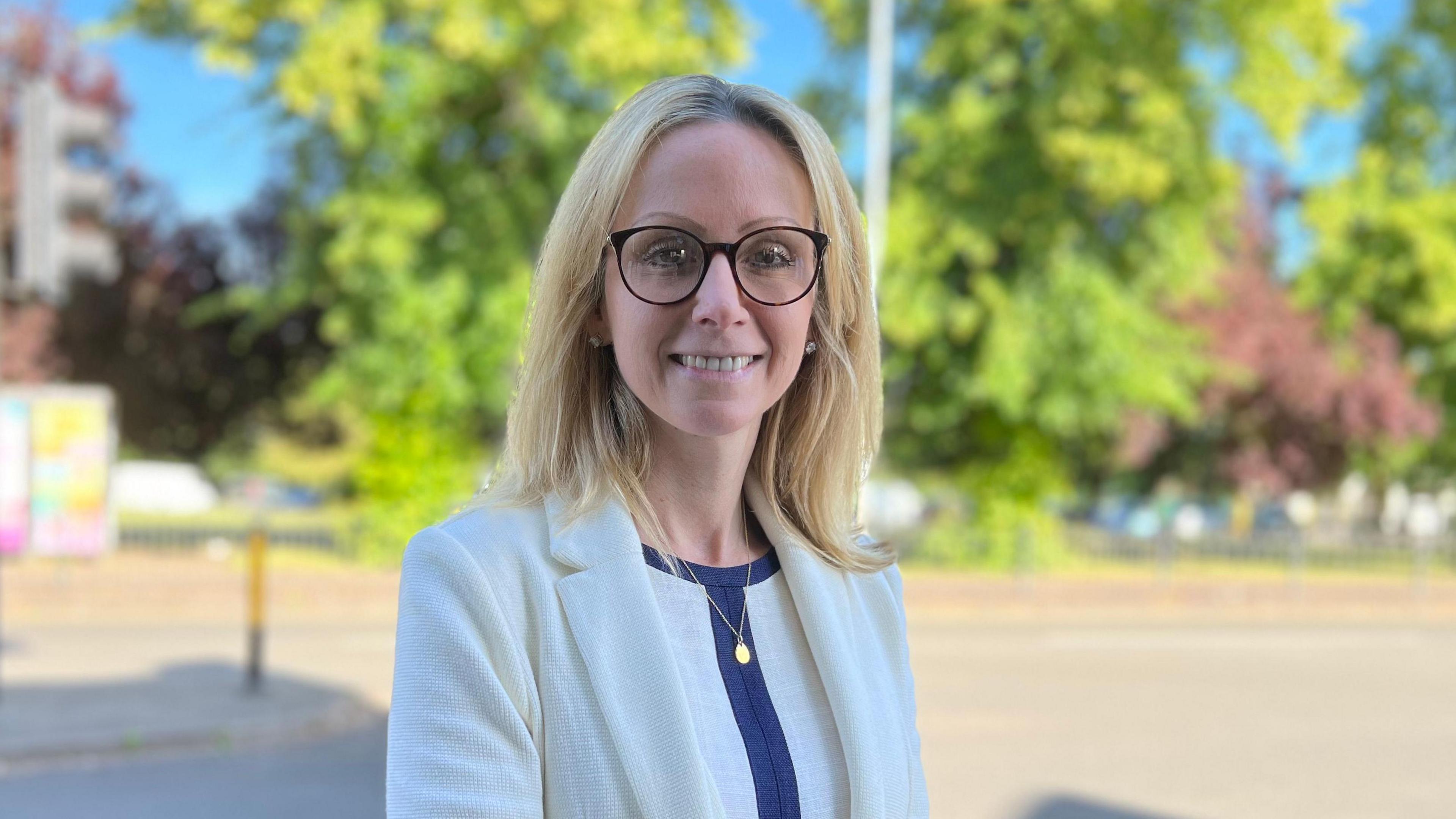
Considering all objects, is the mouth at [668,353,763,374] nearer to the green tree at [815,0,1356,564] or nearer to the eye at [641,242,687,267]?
the eye at [641,242,687,267]

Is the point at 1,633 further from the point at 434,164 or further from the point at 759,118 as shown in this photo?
the point at 759,118

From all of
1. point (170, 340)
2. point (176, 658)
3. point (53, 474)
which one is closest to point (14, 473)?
point (53, 474)

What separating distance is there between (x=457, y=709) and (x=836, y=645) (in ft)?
1.85

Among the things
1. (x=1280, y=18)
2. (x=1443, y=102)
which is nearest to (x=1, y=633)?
(x=1280, y=18)

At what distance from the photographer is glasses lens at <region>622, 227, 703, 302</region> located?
1630 mm

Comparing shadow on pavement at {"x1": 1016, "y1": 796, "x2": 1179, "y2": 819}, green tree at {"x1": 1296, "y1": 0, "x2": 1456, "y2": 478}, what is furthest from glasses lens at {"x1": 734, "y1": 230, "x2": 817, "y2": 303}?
green tree at {"x1": 1296, "y1": 0, "x2": 1456, "y2": 478}

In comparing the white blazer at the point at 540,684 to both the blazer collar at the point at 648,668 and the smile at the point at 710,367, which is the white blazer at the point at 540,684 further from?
the smile at the point at 710,367

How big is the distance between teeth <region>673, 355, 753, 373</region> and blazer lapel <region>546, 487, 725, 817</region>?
213 millimetres

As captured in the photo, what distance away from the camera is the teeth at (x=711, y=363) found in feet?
5.47

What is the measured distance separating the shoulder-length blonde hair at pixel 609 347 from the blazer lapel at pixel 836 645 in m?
0.03

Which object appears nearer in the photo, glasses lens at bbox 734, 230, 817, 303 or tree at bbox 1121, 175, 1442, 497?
glasses lens at bbox 734, 230, 817, 303

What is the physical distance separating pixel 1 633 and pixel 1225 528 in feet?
109

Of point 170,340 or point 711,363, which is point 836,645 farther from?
point 170,340

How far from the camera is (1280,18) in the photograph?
17.2m
